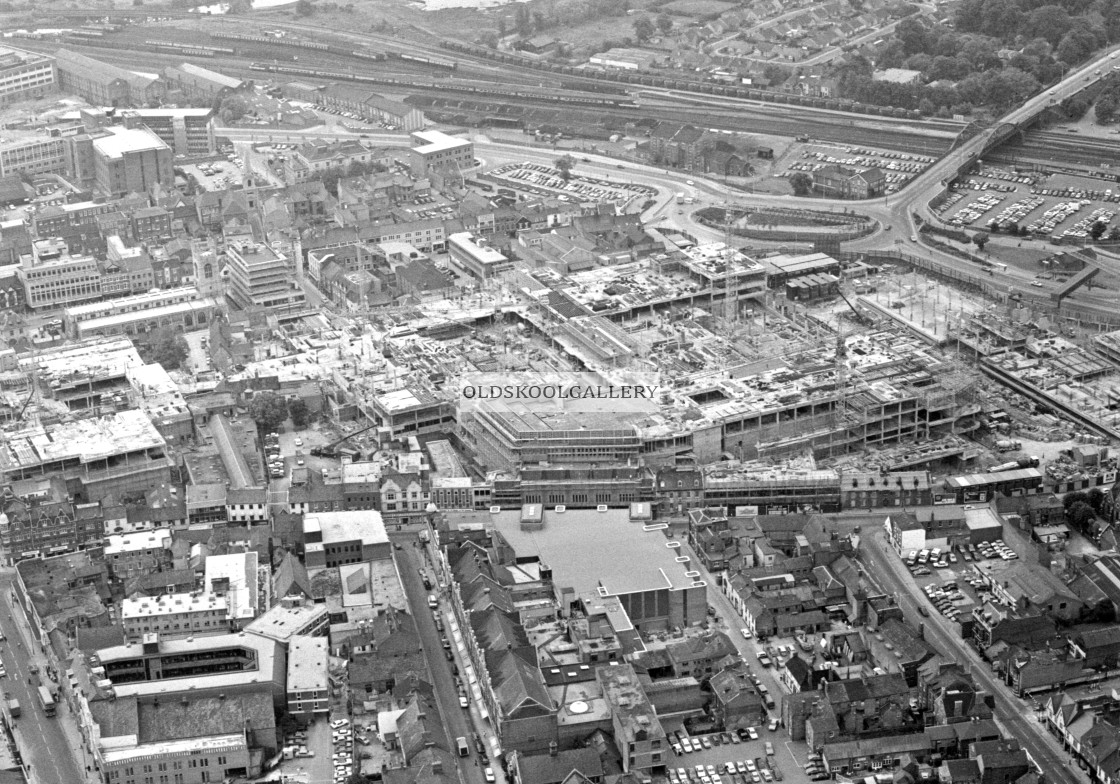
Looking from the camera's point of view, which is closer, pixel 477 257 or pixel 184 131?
pixel 477 257

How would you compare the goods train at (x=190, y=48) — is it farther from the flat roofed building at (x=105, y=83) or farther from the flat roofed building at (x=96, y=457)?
the flat roofed building at (x=96, y=457)

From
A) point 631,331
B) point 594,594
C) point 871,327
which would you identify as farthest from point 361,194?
point 594,594

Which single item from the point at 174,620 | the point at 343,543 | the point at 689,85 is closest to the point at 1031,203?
the point at 689,85

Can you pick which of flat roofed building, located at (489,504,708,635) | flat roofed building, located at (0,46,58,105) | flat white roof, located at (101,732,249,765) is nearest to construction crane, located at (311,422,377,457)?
flat roofed building, located at (489,504,708,635)

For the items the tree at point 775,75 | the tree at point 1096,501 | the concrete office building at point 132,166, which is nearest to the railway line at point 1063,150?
the tree at point 775,75

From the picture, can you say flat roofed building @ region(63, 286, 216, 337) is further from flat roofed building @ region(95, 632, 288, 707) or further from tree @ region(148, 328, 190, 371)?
flat roofed building @ region(95, 632, 288, 707)

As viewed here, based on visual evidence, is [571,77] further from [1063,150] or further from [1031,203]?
[1031,203]
